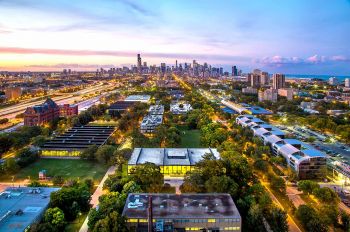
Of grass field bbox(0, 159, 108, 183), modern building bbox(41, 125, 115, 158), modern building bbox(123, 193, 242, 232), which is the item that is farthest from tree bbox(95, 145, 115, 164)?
modern building bbox(123, 193, 242, 232)

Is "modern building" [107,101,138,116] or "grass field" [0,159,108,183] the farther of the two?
"modern building" [107,101,138,116]

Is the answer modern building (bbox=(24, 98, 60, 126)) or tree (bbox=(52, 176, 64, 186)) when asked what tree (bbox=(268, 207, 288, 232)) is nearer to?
tree (bbox=(52, 176, 64, 186))

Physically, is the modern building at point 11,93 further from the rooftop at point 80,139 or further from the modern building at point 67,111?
the rooftop at point 80,139

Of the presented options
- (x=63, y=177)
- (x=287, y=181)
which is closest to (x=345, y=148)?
(x=287, y=181)

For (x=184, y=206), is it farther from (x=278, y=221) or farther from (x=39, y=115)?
(x=39, y=115)

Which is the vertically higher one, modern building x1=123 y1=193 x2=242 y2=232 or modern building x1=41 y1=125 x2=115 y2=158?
modern building x1=41 y1=125 x2=115 y2=158

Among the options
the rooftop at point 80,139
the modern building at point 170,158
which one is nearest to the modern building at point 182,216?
the modern building at point 170,158

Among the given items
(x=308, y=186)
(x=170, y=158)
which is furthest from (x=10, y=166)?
(x=308, y=186)
